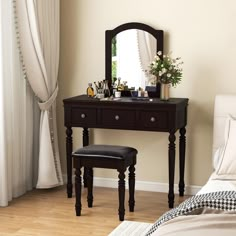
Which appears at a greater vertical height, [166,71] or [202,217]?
[166,71]


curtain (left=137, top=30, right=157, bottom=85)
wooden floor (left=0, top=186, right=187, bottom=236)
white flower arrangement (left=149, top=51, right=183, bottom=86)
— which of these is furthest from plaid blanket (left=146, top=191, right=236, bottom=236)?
curtain (left=137, top=30, right=157, bottom=85)

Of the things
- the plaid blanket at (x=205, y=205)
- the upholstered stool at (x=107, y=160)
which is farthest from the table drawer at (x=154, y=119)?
the plaid blanket at (x=205, y=205)

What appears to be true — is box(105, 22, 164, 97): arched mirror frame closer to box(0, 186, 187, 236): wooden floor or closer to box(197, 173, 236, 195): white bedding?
box(0, 186, 187, 236): wooden floor

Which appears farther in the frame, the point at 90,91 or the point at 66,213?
the point at 90,91

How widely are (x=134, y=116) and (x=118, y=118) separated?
0.47ft

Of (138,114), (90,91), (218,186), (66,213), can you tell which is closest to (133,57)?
(90,91)

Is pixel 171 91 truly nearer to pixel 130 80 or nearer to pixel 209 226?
pixel 130 80

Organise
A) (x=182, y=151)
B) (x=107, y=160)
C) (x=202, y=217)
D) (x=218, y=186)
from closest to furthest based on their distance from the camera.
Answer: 1. (x=202, y=217)
2. (x=218, y=186)
3. (x=107, y=160)
4. (x=182, y=151)

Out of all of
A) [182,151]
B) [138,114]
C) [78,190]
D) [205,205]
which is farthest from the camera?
[182,151]

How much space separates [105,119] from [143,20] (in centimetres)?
101

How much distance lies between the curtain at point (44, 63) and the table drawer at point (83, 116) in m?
0.37

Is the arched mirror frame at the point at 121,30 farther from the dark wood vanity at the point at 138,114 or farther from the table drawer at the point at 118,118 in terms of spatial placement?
the table drawer at the point at 118,118

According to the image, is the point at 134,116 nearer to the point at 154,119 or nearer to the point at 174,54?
the point at 154,119

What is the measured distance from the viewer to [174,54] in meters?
4.82
